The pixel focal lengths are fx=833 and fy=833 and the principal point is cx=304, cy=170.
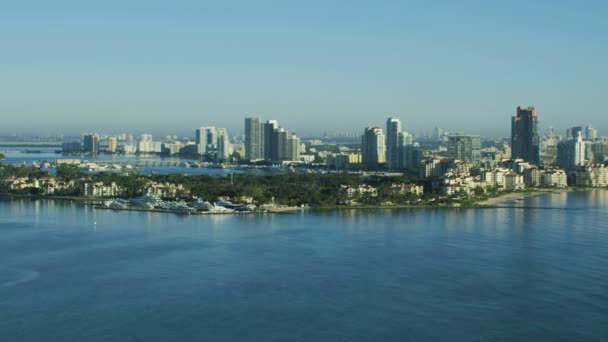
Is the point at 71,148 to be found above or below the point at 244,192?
above

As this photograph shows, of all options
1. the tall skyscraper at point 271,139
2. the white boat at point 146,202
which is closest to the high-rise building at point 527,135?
the tall skyscraper at point 271,139

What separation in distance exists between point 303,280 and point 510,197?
10079 millimetres

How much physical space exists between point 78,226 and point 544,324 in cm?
673

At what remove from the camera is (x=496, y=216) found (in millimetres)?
12180

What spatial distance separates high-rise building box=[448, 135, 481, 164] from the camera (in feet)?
81.5

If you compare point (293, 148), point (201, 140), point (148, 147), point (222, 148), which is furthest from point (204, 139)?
point (293, 148)

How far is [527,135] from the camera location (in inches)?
932

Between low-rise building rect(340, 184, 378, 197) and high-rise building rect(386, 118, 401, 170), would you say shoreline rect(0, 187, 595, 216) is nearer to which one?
low-rise building rect(340, 184, 378, 197)

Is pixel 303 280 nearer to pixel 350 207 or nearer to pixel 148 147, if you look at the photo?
pixel 350 207

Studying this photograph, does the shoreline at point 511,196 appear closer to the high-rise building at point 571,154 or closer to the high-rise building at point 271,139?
the high-rise building at point 571,154

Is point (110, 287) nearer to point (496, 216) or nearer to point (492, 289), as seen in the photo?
point (492, 289)

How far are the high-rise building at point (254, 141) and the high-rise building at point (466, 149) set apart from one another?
24.9 ft

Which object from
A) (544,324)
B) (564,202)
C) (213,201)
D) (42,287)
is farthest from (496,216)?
(42,287)

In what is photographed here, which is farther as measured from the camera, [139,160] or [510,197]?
[139,160]
